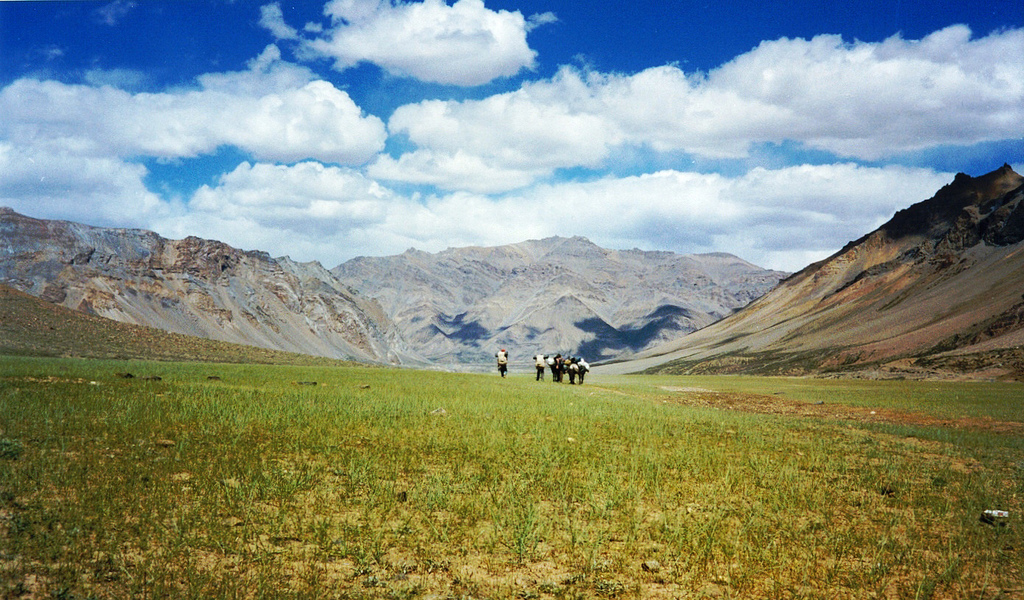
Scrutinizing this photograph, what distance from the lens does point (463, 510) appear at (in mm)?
10625

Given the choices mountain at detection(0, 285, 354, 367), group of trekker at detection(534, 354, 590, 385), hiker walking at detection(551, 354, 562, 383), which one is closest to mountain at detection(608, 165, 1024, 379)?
group of trekker at detection(534, 354, 590, 385)

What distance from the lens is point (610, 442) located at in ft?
56.8

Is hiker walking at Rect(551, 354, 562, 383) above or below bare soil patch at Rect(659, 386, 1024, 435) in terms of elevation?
above

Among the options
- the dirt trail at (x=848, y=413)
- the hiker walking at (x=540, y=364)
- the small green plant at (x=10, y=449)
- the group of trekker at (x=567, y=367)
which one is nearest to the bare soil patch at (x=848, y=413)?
the dirt trail at (x=848, y=413)

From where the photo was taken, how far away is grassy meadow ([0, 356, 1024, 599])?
8.27 m

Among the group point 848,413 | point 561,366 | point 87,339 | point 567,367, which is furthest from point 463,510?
point 87,339

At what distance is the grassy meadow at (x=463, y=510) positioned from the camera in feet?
27.1

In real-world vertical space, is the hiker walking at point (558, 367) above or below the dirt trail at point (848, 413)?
above

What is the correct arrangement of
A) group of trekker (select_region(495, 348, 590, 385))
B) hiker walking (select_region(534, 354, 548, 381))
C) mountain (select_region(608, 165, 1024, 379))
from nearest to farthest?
group of trekker (select_region(495, 348, 590, 385))
hiker walking (select_region(534, 354, 548, 381))
mountain (select_region(608, 165, 1024, 379))

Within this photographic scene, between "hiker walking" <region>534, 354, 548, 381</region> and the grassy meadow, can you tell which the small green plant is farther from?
"hiker walking" <region>534, 354, 548, 381</region>

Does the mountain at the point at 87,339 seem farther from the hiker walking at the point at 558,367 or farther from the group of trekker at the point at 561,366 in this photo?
the hiker walking at the point at 558,367

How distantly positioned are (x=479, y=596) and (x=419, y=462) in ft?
19.4

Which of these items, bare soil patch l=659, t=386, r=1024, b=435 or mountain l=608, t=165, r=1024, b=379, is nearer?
bare soil patch l=659, t=386, r=1024, b=435

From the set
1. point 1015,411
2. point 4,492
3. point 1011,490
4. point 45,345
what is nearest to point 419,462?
point 4,492
